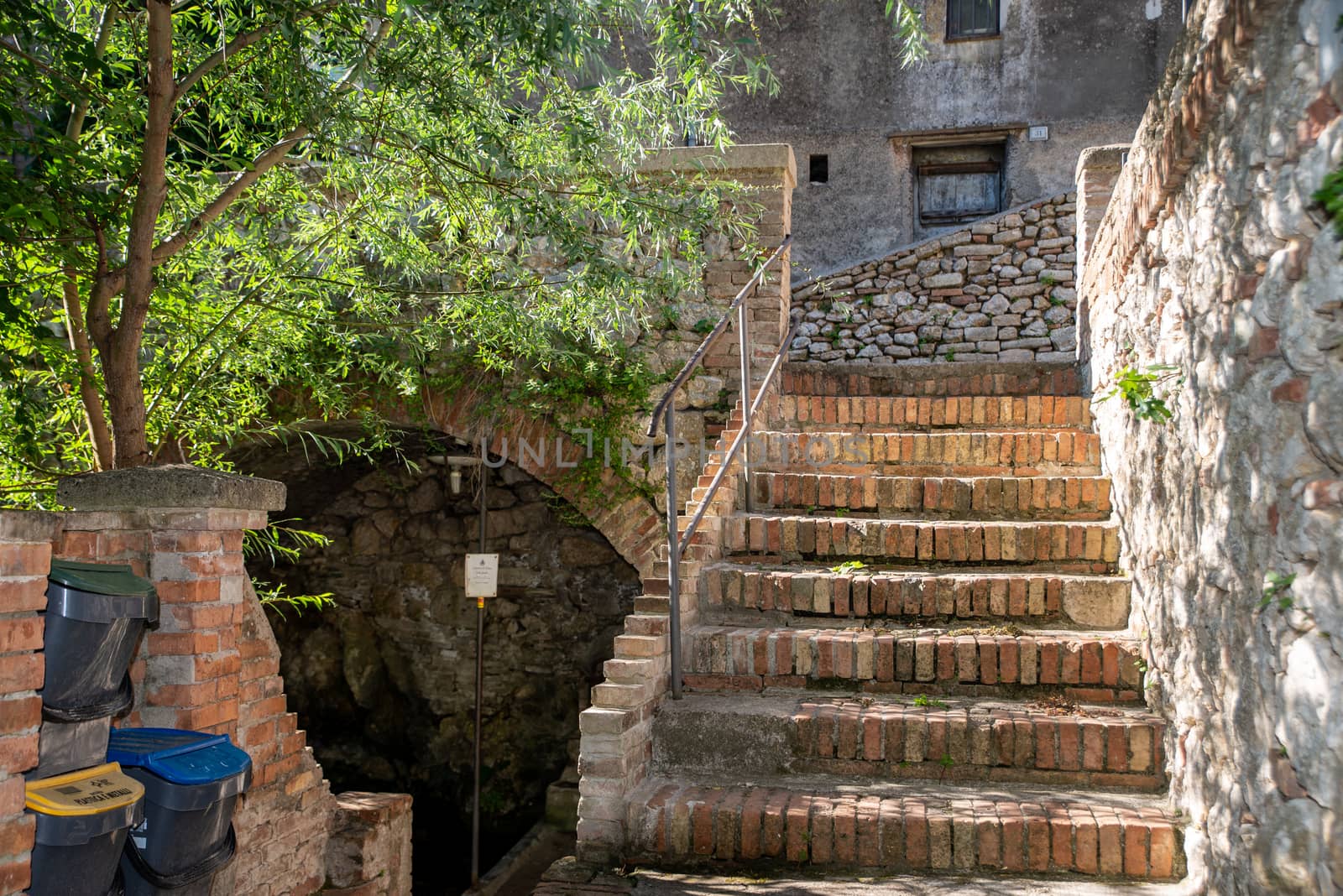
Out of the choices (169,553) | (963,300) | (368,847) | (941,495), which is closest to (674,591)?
(941,495)

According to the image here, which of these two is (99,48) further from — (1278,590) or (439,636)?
(439,636)

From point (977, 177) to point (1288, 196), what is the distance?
9.84 metres

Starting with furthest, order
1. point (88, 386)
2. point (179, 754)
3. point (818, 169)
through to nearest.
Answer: point (818, 169) → point (88, 386) → point (179, 754)

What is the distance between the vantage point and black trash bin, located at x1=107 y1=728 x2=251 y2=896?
96.3 inches

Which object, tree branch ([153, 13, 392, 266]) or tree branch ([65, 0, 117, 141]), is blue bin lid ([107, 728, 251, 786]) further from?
tree branch ([65, 0, 117, 141])

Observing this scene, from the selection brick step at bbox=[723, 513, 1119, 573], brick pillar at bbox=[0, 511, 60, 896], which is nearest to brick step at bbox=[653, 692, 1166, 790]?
brick step at bbox=[723, 513, 1119, 573]

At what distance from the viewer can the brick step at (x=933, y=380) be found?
5.85 metres

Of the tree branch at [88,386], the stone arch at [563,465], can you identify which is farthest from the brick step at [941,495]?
the tree branch at [88,386]

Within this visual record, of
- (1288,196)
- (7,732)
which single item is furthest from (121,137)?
(1288,196)

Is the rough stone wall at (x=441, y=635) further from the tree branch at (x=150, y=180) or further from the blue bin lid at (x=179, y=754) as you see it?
the blue bin lid at (x=179, y=754)

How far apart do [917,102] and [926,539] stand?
816 centimetres

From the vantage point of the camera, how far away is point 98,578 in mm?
2461

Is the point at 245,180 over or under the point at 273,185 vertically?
under

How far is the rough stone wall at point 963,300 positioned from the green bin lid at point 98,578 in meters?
6.33
